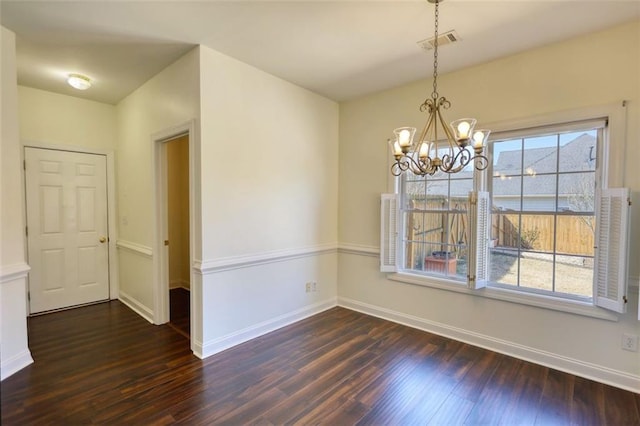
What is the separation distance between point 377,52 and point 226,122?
1553 millimetres

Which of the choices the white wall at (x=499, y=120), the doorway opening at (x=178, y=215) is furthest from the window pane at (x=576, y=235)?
the doorway opening at (x=178, y=215)

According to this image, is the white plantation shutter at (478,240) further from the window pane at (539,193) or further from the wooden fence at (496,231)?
the window pane at (539,193)

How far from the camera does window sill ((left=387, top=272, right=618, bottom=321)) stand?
2.45m

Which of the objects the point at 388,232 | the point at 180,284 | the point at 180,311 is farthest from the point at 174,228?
the point at 388,232

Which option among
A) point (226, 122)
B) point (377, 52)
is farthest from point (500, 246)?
point (226, 122)

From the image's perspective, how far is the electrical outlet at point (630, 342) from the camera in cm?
230

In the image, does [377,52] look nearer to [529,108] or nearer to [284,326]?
[529,108]

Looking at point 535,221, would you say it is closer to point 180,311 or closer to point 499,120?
point 499,120

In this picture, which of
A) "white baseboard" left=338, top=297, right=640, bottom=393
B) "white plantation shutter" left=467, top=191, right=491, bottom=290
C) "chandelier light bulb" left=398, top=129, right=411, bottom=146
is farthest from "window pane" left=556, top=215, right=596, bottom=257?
"chandelier light bulb" left=398, top=129, right=411, bottom=146

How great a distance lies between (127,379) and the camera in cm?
239

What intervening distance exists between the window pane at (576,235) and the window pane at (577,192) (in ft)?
0.30

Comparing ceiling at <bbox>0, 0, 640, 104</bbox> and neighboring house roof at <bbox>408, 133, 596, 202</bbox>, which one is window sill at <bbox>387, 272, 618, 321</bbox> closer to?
neighboring house roof at <bbox>408, 133, 596, 202</bbox>

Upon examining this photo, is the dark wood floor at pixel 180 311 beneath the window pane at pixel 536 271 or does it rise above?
beneath

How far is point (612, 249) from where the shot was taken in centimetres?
230
